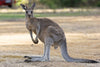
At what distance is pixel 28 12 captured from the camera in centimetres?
741

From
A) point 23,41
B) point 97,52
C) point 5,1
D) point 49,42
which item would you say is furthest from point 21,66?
point 5,1

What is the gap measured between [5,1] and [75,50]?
68.8ft

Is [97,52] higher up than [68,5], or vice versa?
[97,52]

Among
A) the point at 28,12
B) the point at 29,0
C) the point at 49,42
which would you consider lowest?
the point at 29,0

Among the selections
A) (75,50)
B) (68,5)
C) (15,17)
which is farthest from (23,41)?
(68,5)

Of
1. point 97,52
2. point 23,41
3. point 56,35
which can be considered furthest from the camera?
point 23,41

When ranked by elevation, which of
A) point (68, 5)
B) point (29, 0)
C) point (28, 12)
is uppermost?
point (28, 12)

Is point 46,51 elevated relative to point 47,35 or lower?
lower

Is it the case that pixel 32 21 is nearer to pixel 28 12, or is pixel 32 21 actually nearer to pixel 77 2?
pixel 28 12

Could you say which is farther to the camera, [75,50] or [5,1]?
[5,1]

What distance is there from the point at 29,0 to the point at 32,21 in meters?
14.1

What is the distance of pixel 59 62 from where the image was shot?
706 cm

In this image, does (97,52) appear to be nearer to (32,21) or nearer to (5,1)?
(32,21)

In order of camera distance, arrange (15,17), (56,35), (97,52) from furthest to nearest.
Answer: (15,17) < (97,52) < (56,35)
